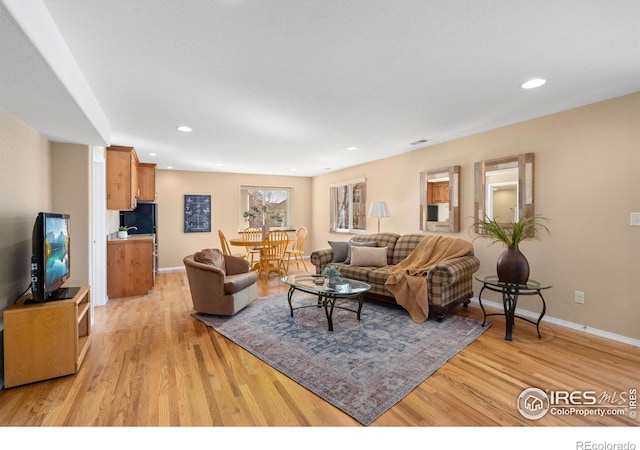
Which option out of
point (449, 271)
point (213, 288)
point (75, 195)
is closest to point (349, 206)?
point (449, 271)

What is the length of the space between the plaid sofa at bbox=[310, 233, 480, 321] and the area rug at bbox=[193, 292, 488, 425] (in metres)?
0.20

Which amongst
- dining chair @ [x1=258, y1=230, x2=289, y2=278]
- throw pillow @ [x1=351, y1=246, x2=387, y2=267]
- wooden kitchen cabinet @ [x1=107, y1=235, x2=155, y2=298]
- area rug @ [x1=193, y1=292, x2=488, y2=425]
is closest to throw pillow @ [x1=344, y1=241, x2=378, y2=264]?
throw pillow @ [x1=351, y1=246, x2=387, y2=267]

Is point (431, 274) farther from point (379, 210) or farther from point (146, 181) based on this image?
point (146, 181)

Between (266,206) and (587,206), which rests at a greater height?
(266,206)

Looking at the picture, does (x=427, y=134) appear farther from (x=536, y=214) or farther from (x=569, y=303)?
(x=569, y=303)

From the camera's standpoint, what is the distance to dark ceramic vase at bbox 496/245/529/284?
2.86 metres

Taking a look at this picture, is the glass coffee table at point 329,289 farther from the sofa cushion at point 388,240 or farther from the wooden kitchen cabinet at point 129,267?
the wooden kitchen cabinet at point 129,267

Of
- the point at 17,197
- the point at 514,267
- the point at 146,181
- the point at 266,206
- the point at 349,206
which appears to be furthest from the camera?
the point at 266,206

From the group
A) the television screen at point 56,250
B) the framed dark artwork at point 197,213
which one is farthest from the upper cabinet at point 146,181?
the television screen at point 56,250

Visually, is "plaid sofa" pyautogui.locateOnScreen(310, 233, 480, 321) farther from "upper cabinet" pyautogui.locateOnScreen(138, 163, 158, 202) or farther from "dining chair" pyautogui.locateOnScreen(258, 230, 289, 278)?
"upper cabinet" pyautogui.locateOnScreen(138, 163, 158, 202)

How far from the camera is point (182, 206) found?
22.4 feet

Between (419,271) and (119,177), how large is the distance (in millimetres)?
4357

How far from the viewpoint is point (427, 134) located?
13.1ft
